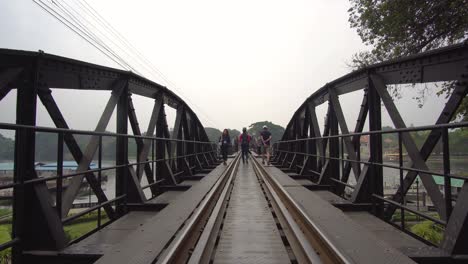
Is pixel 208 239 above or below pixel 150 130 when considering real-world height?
below

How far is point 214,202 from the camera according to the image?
675cm

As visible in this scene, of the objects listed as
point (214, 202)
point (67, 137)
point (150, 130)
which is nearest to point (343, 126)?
point (214, 202)

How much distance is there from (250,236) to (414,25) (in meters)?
11.4

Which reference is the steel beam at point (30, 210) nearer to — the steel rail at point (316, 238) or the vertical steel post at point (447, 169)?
the steel rail at point (316, 238)

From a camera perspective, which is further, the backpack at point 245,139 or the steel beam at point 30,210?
the backpack at point 245,139

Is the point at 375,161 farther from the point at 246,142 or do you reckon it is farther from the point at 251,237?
the point at 246,142

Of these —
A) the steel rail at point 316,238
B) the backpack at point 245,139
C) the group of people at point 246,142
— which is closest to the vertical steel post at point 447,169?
the steel rail at point 316,238

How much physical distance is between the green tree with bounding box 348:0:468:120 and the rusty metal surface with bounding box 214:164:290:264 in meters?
9.23

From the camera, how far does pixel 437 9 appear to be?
1170cm

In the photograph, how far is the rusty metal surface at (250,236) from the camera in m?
3.72

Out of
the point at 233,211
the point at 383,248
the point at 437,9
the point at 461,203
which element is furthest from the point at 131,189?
the point at 437,9

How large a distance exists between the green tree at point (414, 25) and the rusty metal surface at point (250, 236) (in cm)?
923

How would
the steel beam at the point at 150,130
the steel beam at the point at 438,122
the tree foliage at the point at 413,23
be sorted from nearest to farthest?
the steel beam at the point at 438,122 < the steel beam at the point at 150,130 < the tree foliage at the point at 413,23

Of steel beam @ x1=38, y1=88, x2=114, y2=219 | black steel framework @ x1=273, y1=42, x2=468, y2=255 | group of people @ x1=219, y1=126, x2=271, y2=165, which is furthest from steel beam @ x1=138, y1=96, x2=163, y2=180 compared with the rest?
group of people @ x1=219, y1=126, x2=271, y2=165
